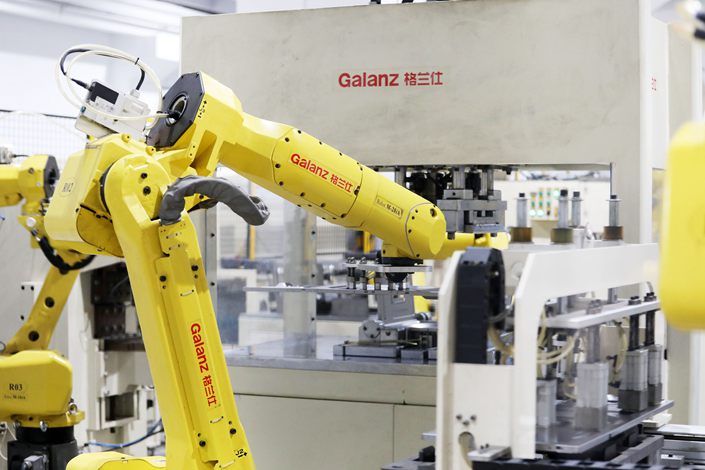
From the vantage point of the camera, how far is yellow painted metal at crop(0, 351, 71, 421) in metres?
4.30

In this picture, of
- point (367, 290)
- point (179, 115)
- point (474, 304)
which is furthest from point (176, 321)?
point (367, 290)

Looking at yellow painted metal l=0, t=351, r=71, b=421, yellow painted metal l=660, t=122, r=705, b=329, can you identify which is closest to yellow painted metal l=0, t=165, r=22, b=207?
yellow painted metal l=0, t=351, r=71, b=421

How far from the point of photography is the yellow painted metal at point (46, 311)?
4430 millimetres

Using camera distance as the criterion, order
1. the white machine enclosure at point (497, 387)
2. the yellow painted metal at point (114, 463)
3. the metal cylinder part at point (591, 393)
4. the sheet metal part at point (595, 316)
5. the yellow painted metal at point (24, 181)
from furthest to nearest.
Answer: the yellow painted metal at point (24, 181) < the yellow painted metal at point (114, 463) < the metal cylinder part at point (591, 393) < the sheet metal part at point (595, 316) < the white machine enclosure at point (497, 387)

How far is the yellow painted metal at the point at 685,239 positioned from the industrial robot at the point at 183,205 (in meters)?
1.34

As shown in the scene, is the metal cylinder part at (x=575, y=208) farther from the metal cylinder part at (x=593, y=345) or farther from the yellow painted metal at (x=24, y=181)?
the yellow painted metal at (x=24, y=181)

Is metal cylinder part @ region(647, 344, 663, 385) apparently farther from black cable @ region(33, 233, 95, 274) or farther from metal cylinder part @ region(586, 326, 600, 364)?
black cable @ region(33, 233, 95, 274)

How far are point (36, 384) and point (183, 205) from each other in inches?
77.0

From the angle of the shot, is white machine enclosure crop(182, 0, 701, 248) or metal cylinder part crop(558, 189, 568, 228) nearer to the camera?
metal cylinder part crop(558, 189, 568, 228)

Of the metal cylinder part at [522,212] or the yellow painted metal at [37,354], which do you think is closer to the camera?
the metal cylinder part at [522,212]

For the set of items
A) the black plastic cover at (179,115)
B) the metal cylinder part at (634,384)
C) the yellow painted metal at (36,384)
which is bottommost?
the yellow painted metal at (36,384)

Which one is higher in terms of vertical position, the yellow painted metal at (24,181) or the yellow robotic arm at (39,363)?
the yellow painted metal at (24,181)

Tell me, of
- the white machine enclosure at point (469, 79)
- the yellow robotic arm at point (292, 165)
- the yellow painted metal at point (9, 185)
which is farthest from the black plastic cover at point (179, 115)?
the yellow painted metal at point (9, 185)

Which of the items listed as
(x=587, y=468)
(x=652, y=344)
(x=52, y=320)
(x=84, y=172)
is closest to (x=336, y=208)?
(x=84, y=172)
